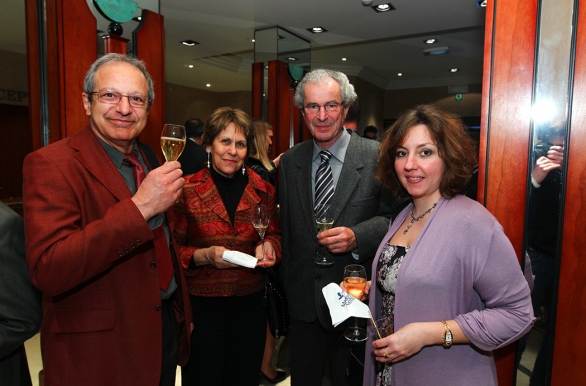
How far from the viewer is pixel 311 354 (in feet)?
7.11

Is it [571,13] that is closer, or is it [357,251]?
[571,13]

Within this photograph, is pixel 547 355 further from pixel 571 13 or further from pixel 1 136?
pixel 1 136

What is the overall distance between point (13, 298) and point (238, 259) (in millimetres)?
877

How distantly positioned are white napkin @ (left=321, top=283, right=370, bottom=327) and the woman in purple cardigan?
0.10 meters

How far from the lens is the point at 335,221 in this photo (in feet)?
6.99

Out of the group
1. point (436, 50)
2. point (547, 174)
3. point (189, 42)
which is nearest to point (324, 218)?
point (547, 174)

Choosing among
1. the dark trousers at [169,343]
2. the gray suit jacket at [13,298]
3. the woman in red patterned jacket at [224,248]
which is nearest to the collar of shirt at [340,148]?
the woman in red patterned jacket at [224,248]

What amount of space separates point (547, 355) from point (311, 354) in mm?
1102

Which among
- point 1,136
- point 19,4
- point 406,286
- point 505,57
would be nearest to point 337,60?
point 19,4

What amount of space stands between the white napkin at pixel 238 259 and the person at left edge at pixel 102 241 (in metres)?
0.31

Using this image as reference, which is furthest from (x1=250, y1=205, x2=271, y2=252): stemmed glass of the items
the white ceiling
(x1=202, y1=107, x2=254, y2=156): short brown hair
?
the white ceiling

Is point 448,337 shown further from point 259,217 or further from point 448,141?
point 259,217

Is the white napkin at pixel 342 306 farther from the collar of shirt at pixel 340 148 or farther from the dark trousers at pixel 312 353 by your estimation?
the collar of shirt at pixel 340 148

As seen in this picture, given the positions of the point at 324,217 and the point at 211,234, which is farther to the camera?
the point at 211,234
